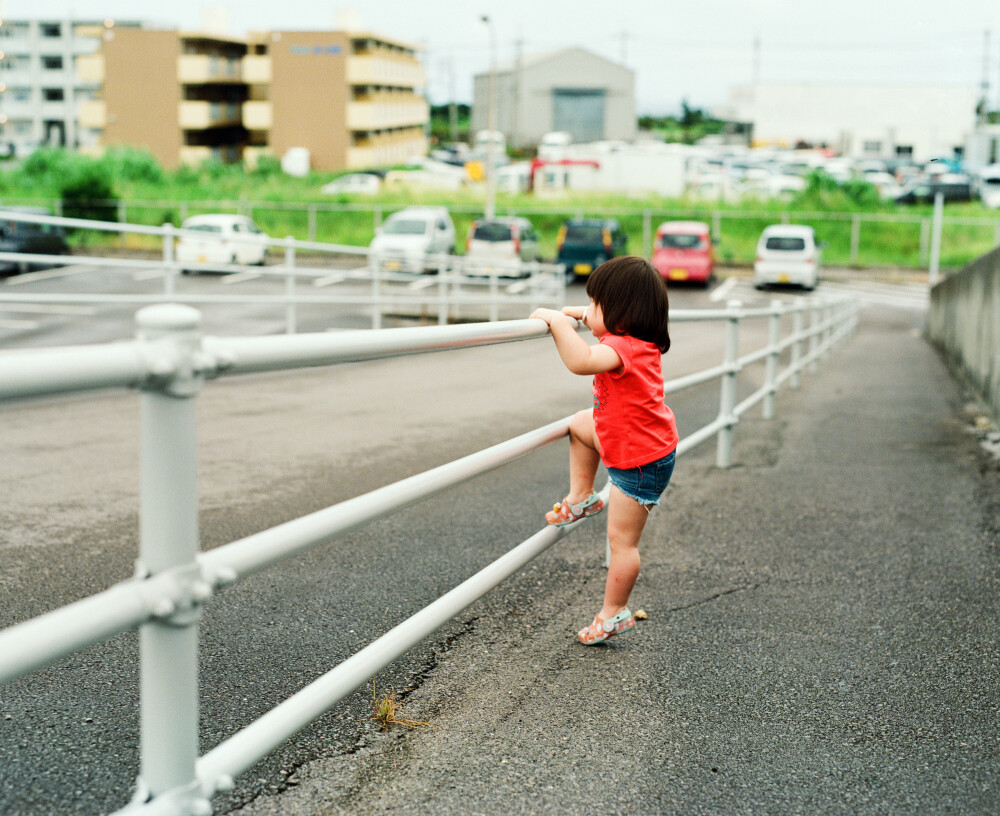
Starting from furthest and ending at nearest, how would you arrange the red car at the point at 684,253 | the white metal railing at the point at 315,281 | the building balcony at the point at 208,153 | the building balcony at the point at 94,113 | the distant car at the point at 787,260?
the building balcony at the point at 94,113
the building balcony at the point at 208,153
the red car at the point at 684,253
the distant car at the point at 787,260
the white metal railing at the point at 315,281

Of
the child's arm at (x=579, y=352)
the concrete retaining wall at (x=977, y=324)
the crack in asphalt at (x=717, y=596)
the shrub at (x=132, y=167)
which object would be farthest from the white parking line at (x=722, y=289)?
the child's arm at (x=579, y=352)

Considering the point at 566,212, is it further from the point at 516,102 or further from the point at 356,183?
the point at 516,102

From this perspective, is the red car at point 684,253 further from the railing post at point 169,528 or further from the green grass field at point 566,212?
the railing post at point 169,528

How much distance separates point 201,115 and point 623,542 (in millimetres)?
65709

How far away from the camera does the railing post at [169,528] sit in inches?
68.7

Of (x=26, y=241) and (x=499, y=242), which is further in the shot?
(x=499, y=242)

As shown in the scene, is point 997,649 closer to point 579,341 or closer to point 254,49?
point 579,341

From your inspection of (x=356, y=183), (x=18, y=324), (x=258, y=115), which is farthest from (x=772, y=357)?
(x=258, y=115)

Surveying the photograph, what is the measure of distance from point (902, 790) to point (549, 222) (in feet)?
130

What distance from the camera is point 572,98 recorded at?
8888 centimetres

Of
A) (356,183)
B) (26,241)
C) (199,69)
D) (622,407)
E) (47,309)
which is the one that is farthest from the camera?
(199,69)

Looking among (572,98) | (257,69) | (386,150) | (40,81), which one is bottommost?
(386,150)

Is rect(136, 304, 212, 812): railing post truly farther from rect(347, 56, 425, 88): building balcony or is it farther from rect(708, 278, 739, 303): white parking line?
rect(347, 56, 425, 88): building balcony

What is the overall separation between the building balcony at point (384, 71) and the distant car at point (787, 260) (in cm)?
3938
